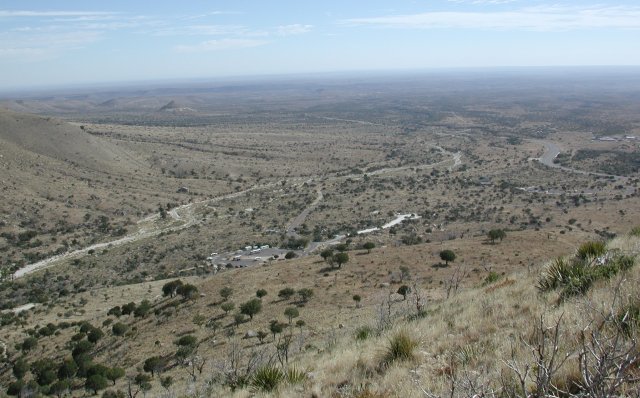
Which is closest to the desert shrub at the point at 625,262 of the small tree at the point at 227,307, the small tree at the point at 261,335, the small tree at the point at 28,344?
the small tree at the point at 261,335

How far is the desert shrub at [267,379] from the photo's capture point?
7938 mm

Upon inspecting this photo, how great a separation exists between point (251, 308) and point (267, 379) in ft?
50.9

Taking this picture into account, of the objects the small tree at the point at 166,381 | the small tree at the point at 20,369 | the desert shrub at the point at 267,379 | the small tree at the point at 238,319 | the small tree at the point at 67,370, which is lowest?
the small tree at the point at 20,369

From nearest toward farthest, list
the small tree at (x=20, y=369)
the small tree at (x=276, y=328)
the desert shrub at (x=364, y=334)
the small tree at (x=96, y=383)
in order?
1. the desert shrub at (x=364, y=334)
2. the small tree at (x=96, y=383)
3. the small tree at (x=276, y=328)
4. the small tree at (x=20, y=369)

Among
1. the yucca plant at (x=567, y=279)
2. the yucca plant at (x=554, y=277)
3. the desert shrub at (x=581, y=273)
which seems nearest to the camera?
the yucca plant at (x=567, y=279)

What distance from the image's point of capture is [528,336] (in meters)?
6.80

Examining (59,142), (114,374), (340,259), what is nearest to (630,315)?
(114,374)

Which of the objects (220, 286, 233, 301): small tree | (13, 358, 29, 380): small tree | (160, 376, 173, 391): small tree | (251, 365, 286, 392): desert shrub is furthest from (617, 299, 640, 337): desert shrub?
(13, 358, 29, 380): small tree

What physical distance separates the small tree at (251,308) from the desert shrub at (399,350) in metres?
16.1

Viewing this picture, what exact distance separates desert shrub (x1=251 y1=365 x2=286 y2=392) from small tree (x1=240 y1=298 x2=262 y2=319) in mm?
15090

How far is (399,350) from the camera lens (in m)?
7.61

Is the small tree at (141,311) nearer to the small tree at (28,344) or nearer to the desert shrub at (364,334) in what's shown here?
the small tree at (28,344)

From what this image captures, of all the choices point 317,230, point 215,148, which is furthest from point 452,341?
point 215,148

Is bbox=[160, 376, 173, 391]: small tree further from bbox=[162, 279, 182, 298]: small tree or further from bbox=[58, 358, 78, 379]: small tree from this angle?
bbox=[162, 279, 182, 298]: small tree
